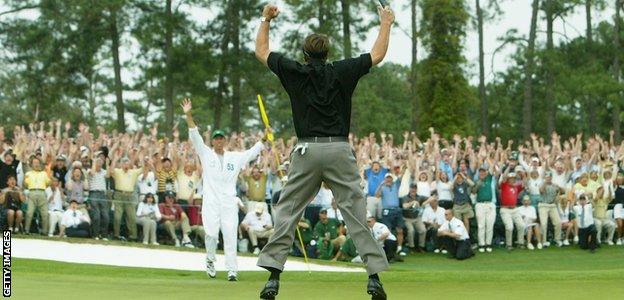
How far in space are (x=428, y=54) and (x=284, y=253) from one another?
147 ft

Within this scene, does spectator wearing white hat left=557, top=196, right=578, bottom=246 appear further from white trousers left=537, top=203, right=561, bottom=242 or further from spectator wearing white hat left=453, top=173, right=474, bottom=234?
spectator wearing white hat left=453, top=173, right=474, bottom=234

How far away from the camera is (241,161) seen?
1653 centimetres

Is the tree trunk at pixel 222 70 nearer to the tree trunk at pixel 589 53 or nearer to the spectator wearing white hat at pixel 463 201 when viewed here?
the tree trunk at pixel 589 53

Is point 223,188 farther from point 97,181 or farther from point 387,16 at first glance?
point 97,181

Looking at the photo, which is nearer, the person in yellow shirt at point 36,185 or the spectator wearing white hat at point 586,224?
the person in yellow shirt at point 36,185

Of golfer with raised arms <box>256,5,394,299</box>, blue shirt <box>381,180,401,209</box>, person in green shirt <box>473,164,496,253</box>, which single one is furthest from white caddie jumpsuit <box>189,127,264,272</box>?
person in green shirt <box>473,164,496,253</box>

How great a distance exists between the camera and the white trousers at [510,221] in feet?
92.2

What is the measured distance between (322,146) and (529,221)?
20.0 metres

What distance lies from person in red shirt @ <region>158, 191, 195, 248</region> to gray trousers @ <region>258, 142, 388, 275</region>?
52.8 ft

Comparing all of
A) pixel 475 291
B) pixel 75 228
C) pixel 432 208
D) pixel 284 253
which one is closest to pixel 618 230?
pixel 432 208

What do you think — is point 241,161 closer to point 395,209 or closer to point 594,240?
point 395,209

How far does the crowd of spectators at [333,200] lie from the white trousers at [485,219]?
3 cm

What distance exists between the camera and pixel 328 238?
25.9 metres
